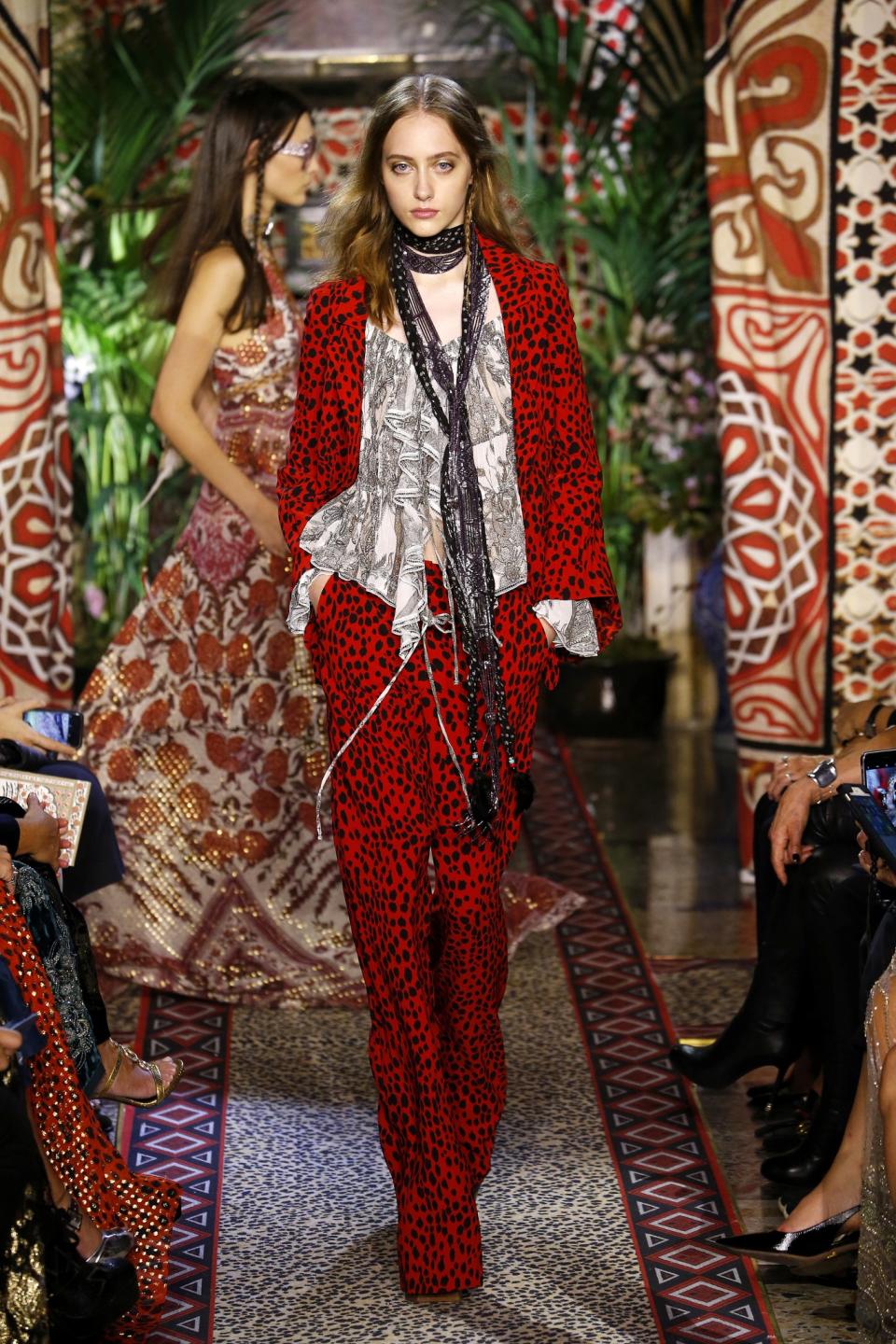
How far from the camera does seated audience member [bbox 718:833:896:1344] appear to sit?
2.52 meters

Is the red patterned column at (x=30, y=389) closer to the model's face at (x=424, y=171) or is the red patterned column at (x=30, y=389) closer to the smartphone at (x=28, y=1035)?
the model's face at (x=424, y=171)

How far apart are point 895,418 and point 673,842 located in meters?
1.30

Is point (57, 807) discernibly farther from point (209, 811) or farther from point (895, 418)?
point (895, 418)

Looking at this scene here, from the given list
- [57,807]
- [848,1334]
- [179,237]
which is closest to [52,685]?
[179,237]

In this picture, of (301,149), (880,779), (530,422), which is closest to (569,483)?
(530,422)

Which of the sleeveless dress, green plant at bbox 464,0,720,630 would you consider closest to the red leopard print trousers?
the sleeveless dress

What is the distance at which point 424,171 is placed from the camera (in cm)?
282

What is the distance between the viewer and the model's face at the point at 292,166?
409cm

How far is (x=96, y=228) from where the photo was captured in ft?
19.6

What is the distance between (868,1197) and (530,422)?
45.1 inches

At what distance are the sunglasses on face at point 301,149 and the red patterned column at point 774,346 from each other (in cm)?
99

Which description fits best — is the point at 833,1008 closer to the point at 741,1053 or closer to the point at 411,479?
the point at 741,1053

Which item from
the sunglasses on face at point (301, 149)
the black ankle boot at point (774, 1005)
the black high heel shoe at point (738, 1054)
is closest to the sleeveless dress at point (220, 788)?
the sunglasses on face at point (301, 149)

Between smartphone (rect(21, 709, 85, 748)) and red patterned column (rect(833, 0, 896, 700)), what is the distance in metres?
1.86
